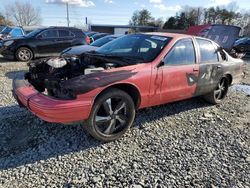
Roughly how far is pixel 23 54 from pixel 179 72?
8170 mm

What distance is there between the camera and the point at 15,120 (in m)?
4.38

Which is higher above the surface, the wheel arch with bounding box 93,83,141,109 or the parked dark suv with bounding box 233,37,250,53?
the wheel arch with bounding box 93,83,141,109

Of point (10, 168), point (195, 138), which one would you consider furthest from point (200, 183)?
point (10, 168)

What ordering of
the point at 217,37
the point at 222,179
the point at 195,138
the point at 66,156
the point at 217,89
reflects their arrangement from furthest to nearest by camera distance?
the point at 217,37, the point at 217,89, the point at 195,138, the point at 66,156, the point at 222,179

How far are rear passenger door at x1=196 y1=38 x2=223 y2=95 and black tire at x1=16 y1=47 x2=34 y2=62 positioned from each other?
7.89m

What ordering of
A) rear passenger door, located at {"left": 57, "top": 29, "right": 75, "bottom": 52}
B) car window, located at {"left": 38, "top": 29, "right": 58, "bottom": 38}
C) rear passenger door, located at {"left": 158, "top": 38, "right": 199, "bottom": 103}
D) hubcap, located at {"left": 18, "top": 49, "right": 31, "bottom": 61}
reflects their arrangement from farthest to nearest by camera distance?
rear passenger door, located at {"left": 57, "top": 29, "right": 75, "bottom": 52} → car window, located at {"left": 38, "top": 29, "right": 58, "bottom": 38} → hubcap, located at {"left": 18, "top": 49, "right": 31, "bottom": 61} → rear passenger door, located at {"left": 158, "top": 38, "right": 199, "bottom": 103}

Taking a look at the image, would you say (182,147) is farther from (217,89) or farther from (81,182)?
(217,89)

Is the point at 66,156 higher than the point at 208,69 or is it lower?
lower

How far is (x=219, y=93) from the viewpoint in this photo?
582 cm

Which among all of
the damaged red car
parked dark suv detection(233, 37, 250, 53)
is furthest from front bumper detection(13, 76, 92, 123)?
parked dark suv detection(233, 37, 250, 53)

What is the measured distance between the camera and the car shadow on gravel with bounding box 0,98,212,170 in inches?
133

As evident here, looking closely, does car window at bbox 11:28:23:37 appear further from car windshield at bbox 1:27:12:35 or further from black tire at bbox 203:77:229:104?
black tire at bbox 203:77:229:104

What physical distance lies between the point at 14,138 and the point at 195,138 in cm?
280

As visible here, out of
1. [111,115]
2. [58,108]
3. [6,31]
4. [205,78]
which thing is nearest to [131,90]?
[111,115]
